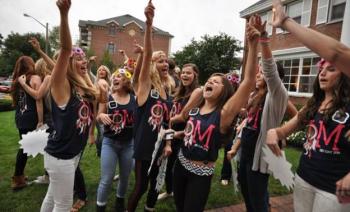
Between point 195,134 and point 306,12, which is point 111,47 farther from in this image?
point 195,134

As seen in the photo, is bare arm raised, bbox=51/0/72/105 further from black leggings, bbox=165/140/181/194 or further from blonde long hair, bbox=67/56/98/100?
black leggings, bbox=165/140/181/194

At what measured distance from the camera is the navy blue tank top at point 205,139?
8.72 ft

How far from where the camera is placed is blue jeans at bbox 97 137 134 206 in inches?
136

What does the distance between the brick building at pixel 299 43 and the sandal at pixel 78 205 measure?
13996 millimetres

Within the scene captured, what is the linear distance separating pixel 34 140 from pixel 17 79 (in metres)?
1.73

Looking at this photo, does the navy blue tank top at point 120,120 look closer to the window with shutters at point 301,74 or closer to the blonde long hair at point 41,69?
the blonde long hair at point 41,69

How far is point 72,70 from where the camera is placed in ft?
8.65

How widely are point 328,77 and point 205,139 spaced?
1189 mm

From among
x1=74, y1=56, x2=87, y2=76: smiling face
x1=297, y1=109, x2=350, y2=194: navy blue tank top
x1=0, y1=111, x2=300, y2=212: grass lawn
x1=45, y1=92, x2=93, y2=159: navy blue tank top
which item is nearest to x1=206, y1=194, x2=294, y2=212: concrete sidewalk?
x1=0, y1=111, x2=300, y2=212: grass lawn

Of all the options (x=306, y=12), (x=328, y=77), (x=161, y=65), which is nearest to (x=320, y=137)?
(x=328, y=77)

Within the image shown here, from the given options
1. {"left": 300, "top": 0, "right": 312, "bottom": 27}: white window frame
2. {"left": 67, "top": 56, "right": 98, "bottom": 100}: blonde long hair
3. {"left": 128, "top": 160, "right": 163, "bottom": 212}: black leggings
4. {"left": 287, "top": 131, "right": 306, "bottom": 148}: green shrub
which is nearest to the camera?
{"left": 67, "top": 56, "right": 98, "bottom": 100}: blonde long hair

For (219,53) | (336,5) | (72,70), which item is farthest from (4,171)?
(219,53)

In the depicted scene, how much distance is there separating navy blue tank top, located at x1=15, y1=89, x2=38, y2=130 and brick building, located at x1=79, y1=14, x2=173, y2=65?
40.1 meters

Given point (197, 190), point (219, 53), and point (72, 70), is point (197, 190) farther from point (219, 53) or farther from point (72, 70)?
point (219, 53)
